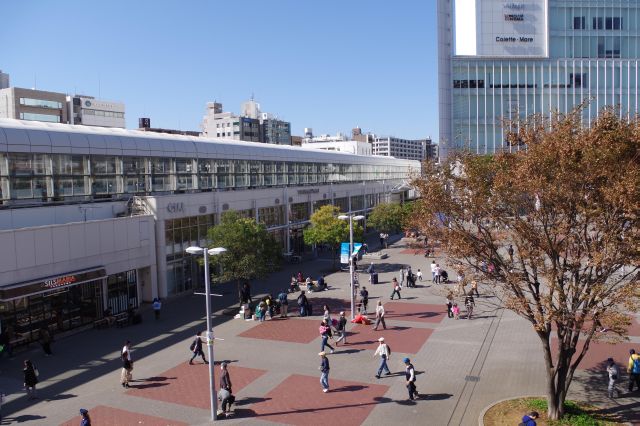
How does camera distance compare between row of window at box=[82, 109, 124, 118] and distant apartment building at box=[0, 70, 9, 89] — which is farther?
distant apartment building at box=[0, 70, 9, 89]

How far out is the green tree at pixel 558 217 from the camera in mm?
13805

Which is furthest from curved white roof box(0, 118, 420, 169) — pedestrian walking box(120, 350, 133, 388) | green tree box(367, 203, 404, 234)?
pedestrian walking box(120, 350, 133, 388)

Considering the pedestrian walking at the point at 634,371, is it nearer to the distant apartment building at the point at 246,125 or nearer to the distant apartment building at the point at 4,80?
the distant apartment building at the point at 4,80

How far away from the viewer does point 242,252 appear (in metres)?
31.1

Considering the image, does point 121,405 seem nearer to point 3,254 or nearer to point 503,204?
point 3,254

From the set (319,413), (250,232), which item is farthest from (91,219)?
(319,413)

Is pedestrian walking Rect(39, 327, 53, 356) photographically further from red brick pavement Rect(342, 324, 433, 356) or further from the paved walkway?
red brick pavement Rect(342, 324, 433, 356)

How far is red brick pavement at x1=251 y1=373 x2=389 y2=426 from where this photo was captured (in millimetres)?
16562

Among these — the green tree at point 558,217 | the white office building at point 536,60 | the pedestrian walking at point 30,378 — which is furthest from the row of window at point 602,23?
the pedestrian walking at point 30,378

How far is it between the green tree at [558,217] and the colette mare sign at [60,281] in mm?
18468

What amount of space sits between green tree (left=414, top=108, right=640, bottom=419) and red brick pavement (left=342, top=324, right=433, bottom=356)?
26.2ft

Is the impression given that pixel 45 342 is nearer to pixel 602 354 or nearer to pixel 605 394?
pixel 605 394

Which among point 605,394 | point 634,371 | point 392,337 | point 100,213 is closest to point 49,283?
point 100,213

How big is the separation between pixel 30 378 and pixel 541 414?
16.4m
